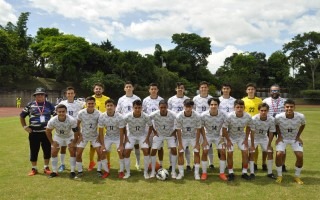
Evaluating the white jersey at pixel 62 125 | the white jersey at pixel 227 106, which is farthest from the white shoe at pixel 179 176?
the white jersey at pixel 62 125

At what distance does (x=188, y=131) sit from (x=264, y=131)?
1.89 metres

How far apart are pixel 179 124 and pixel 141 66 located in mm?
44728

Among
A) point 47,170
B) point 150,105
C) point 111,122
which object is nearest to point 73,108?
point 111,122

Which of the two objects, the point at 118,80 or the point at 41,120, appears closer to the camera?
the point at 41,120

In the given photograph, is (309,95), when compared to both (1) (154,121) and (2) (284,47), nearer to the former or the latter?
(2) (284,47)

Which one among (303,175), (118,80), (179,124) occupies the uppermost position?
(118,80)

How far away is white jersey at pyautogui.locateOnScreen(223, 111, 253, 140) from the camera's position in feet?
25.6

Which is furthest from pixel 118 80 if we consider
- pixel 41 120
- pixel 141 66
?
pixel 41 120

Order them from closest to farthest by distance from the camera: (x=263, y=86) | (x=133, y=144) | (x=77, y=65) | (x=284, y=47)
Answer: (x=133, y=144) < (x=77, y=65) < (x=284, y=47) < (x=263, y=86)

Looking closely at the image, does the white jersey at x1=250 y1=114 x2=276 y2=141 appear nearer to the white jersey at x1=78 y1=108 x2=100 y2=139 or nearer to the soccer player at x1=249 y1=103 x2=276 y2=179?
the soccer player at x1=249 y1=103 x2=276 y2=179

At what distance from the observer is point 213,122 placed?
25.9 feet

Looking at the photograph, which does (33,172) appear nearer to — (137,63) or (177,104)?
(177,104)

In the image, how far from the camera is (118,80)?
48.8 meters

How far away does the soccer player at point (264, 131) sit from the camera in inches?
305
